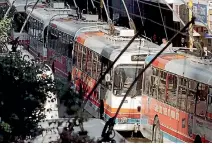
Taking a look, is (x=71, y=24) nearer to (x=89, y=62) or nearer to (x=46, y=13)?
(x=89, y=62)

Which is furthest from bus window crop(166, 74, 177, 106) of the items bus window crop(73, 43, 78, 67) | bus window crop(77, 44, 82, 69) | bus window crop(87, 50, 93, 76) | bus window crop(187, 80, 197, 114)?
bus window crop(73, 43, 78, 67)

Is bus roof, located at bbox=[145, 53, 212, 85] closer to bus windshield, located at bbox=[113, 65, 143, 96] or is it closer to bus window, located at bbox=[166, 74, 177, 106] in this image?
bus window, located at bbox=[166, 74, 177, 106]

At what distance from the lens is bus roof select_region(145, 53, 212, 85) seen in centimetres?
1281

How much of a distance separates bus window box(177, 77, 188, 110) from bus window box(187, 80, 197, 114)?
14 cm

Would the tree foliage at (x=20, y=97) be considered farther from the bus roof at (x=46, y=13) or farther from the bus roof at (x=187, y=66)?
the bus roof at (x=46, y=13)

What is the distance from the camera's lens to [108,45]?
56.1 ft

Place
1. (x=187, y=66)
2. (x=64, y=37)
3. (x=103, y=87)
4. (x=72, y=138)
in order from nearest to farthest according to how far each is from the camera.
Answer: (x=72, y=138)
(x=187, y=66)
(x=103, y=87)
(x=64, y=37)

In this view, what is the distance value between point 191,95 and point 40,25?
1374cm

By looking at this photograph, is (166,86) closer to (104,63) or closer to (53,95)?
(104,63)

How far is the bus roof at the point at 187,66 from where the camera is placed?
42.0 feet

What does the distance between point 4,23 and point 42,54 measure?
7455mm

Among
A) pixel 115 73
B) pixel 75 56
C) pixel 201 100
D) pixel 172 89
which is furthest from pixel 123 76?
pixel 75 56

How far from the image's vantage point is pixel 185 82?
1348 cm

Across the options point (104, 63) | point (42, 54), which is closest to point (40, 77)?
point (104, 63)
